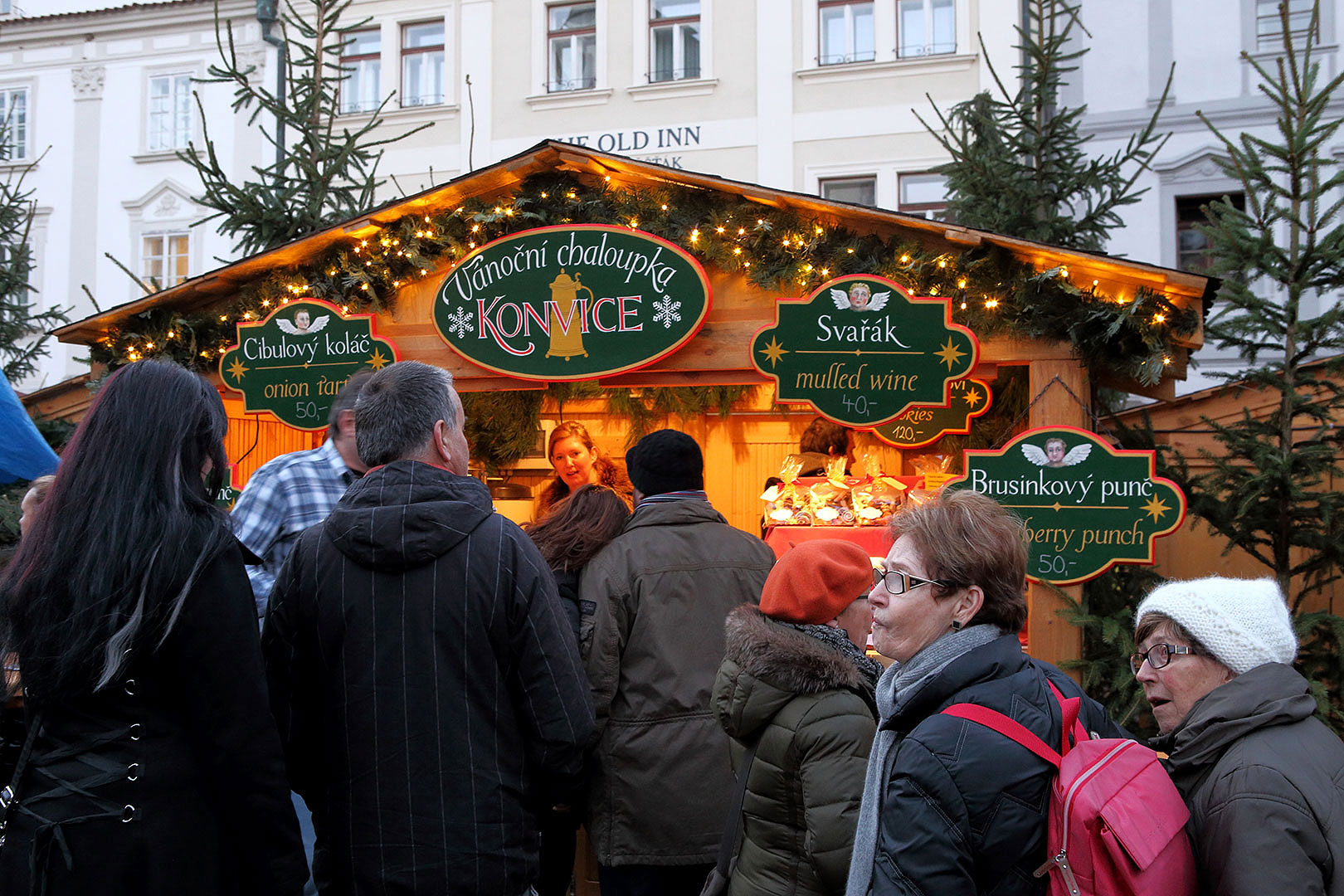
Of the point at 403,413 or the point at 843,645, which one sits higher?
the point at 403,413

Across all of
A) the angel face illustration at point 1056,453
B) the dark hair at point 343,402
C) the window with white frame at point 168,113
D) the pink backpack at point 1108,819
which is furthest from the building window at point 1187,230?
the window with white frame at point 168,113

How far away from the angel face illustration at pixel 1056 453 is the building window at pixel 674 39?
1206 centimetres

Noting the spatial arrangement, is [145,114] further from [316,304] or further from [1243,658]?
[1243,658]

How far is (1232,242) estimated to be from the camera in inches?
233

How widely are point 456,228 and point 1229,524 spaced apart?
459 centimetres

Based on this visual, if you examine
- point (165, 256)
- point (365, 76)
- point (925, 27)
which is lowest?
point (165, 256)

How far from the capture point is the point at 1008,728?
1939mm

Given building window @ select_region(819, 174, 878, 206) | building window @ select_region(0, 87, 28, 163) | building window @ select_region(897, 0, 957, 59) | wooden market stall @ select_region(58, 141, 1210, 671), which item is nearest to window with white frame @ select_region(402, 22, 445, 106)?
building window @ select_region(819, 174, 878, 206)

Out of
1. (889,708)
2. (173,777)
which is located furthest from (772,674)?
(173,777)

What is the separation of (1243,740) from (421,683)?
1.68m

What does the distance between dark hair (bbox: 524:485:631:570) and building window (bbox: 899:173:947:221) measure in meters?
12.3

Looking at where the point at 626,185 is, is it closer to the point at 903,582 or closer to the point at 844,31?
the point at 903,582

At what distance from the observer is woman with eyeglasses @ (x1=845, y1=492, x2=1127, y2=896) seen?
1896 mm

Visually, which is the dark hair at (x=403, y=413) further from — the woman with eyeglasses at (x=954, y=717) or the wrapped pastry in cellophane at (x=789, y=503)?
the wrapped pastry in cellophane at (x=789, y=503)
